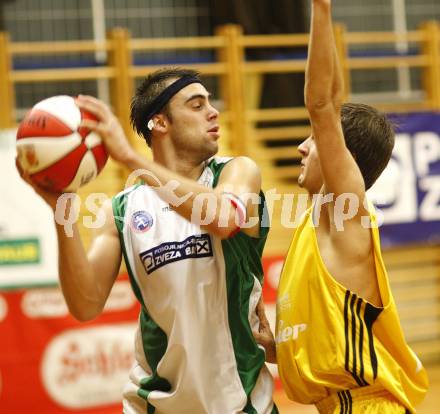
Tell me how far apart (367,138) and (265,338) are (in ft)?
2.93

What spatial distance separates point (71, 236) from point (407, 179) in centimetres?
638

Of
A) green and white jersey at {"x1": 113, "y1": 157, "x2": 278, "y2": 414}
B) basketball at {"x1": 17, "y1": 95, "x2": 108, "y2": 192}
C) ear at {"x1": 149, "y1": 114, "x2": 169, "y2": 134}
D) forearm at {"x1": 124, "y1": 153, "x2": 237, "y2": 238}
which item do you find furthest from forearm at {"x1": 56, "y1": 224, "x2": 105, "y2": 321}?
ear at {"x1": 149, "y1": 114, "x2": 169, "y2": 134}

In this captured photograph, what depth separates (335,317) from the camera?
3.49 m

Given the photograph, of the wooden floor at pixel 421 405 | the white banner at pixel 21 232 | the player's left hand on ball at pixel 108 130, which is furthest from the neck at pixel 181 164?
the wooden floor at pixel 421 405

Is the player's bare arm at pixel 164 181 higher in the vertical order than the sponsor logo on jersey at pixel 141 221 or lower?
higher

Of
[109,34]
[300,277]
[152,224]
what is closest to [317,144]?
[300,277]

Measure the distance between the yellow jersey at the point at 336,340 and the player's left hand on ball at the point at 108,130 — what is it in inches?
35.9

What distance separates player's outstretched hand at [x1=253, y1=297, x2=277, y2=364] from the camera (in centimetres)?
379

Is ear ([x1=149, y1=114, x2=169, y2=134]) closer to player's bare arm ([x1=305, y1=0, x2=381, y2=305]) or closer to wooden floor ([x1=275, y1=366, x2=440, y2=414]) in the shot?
player's bare arm ([x1=305, y1=0, x2=381, y2=305])

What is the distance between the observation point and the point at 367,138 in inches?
140

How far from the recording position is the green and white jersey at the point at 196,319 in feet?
11.9

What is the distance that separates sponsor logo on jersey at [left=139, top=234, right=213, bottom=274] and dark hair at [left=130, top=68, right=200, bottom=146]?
50cm

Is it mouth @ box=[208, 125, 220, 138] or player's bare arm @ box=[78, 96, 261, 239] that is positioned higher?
mouth @ box=[208, 125, 220, 138]

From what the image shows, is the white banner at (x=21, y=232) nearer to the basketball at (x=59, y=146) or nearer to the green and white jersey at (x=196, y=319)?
the green and white jersey at (x=196, y=319)
